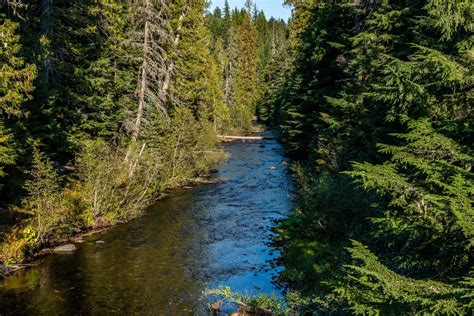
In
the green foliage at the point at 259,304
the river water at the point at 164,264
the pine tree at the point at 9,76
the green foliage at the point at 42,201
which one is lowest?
the river water at the point at 164,264

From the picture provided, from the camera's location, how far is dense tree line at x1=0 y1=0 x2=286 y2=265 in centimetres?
1430

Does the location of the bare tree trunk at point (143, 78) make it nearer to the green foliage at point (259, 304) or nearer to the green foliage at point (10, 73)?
the green foliage at point (10, 73)

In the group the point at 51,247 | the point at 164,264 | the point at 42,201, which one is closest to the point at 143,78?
the point at 42,201

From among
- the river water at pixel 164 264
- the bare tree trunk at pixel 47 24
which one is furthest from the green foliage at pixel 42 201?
the bare tree trunk at pixel 47 24

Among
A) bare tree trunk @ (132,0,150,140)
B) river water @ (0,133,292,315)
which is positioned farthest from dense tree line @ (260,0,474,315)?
bare tree trunk @ (132,0,150,140)

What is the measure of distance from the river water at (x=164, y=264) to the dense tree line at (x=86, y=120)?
4.71 feet

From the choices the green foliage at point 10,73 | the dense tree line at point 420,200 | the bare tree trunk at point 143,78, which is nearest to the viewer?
the dense tree line at point 420,200

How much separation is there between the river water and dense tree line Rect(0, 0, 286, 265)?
1.44 meters

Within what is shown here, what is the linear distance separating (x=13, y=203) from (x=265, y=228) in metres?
10.5

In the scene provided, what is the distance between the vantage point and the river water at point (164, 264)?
37.0 ft

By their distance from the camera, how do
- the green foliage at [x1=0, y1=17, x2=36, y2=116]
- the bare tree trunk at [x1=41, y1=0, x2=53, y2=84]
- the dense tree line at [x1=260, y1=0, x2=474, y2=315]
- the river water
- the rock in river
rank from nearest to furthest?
the dense tree line at [x1=260, y1=0, x2=474, y2=315] → the river water → the green foliage at [x1=0, y1=17, x2=36, y2=116] → the rock in river → the bare tree trunk at [x1=41, y1=0, x2=53, y2=84]

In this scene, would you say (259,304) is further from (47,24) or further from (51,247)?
(47,24)

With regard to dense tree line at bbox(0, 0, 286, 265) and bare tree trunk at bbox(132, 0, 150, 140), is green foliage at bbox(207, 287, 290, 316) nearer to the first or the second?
dense tree line at bbox(0, 0, 286, 265)

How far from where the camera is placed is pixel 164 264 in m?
14.3
